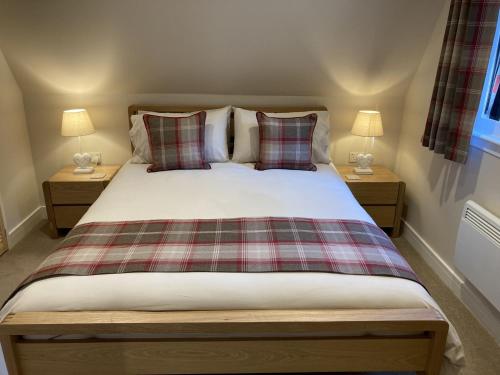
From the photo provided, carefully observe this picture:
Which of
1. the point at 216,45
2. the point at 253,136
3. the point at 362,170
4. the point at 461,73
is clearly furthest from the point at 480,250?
the point at 216,45

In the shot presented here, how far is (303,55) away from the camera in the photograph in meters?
2.91

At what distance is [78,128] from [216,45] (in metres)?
1.17

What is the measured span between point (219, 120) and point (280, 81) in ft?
1.93

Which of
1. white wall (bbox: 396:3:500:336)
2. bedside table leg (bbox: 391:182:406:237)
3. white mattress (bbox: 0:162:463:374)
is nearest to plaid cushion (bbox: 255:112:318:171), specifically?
bedside table leg (bbox: 391:182:406:237)

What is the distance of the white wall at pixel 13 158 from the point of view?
111 inches

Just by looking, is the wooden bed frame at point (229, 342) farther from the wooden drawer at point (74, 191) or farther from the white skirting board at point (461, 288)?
the wooden drawer at point (74, 191)

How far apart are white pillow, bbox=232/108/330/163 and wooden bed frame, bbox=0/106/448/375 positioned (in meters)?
1.59

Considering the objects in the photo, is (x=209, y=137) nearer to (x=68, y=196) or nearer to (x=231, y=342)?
(x=68, y=196)

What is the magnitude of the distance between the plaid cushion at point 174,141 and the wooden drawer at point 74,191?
45 centimetres

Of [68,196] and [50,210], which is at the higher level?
[68,196]

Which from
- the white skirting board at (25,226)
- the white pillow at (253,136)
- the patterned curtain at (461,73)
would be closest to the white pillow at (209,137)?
the white pillow at (253,136)

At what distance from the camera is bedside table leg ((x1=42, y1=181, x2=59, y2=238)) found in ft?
9.35

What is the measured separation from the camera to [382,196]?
297cm

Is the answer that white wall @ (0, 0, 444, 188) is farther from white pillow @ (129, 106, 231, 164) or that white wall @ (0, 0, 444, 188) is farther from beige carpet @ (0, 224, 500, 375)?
beige carpet @ (0, 224, 500, 375)
